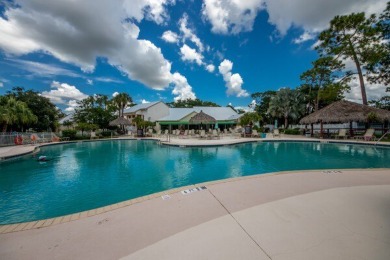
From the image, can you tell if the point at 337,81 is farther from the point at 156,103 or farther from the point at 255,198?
the point at 156,103

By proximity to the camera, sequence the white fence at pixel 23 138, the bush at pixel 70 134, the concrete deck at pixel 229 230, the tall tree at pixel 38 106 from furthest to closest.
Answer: the bush at pixel 70 134
the tall tree at pixel 38 106
the white fence at pixel 23 138
the concrete deck at pixel 229 230

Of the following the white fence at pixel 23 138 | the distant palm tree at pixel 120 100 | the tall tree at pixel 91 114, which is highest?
the distant palm tree at pixel 120 100

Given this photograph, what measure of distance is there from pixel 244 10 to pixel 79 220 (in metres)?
16.2

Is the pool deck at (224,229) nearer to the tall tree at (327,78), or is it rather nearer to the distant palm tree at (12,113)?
the distant palm tree at (12,113)

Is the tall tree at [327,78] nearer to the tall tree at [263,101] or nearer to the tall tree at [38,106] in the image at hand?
the tall tree at [263,101]

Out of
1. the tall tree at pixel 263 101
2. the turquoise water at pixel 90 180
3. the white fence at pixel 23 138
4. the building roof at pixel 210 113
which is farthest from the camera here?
the tall tree at pixel 263 101

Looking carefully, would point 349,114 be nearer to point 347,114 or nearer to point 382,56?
point 347,114

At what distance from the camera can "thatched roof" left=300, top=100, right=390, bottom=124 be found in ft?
52.3

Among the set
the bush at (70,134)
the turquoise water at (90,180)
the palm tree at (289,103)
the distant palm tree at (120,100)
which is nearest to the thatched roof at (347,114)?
the turquoise water at (90,180)

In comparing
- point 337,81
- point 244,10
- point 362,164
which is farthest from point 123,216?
point 337,81

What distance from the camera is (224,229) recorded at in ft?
8.75

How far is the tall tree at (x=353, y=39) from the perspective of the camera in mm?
17000

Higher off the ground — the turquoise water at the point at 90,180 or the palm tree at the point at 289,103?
the palm tree at the point at 289,103

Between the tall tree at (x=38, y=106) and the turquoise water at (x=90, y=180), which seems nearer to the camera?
the turquoise water at (x=90, y=180)
